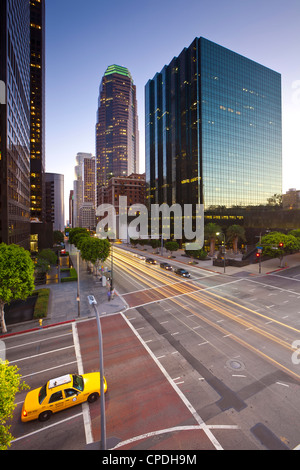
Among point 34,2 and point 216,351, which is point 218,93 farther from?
point 34,2

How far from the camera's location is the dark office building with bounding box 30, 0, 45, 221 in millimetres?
96812

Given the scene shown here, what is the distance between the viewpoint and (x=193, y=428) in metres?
9.11

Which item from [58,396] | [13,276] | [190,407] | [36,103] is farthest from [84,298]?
[36,103]

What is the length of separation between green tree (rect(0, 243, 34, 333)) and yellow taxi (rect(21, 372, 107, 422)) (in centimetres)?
1045

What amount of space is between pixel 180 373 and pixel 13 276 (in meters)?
16.3

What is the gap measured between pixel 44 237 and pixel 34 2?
4579 inches

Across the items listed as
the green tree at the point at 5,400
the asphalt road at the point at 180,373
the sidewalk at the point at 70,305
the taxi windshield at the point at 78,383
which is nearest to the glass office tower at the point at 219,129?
the sidewalk at the point at 70,305

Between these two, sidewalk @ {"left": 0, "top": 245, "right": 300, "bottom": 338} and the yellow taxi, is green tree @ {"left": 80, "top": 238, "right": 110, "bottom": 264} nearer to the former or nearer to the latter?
sidewalk @ {"left": 0, "top": 245, "right": 300, "bottom": 338}

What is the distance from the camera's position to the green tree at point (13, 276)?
714 inches

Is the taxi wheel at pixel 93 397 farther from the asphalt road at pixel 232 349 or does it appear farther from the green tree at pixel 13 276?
the green tree at pixel 13 276

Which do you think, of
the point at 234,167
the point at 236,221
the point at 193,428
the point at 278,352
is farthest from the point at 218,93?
the point at 193,428

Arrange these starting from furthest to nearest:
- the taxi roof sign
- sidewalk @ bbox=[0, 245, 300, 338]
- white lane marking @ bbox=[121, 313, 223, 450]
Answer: sidewalk @ bbox=[0, 245, 300, 338], the taxi roof sign, white lane marking @ bbox=[121, 313, 223, 450]

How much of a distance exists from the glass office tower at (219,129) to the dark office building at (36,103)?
199 ft

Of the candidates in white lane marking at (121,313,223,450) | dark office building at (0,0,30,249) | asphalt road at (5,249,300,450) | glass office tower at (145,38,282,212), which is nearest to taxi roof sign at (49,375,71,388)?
asphalt road at (5,249,300,450)
